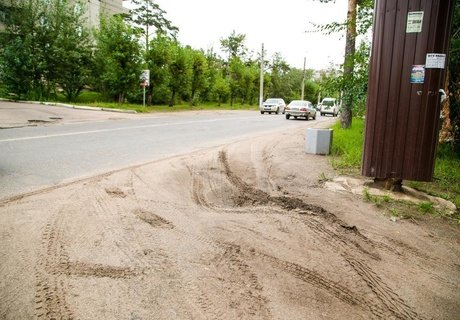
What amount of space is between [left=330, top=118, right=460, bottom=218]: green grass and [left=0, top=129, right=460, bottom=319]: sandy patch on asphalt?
131 cm

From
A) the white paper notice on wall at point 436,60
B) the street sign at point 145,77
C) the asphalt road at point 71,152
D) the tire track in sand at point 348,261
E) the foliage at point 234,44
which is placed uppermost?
the foliage at point 234,44

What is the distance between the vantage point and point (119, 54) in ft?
77.0

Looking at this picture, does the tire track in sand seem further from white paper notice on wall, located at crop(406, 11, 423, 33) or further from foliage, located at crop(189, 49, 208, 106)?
foliage, located at crop(189, 49, 208, 106)

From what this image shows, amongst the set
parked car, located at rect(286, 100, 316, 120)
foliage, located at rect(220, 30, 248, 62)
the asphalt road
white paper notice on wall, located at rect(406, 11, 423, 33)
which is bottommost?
the asphalt road

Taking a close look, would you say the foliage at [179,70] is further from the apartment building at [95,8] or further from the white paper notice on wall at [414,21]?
the white paper notice on wall at [414,21]

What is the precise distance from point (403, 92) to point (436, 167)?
3.29 meters

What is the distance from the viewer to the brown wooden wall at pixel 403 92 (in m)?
4.64

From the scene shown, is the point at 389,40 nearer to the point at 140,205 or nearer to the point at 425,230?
the point at 425,230

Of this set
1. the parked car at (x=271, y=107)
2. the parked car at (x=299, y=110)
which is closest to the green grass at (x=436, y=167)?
the parked car at (x=299, y=110)

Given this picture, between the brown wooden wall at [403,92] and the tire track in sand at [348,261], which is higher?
the brown wooden wall at [403,92]

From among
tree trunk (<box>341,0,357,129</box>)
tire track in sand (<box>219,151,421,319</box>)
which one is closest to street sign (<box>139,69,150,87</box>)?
tree trunk (<box>341,0,357,129</box>)

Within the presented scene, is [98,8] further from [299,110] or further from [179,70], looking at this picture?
[299,110]

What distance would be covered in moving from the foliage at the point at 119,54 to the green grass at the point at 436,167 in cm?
1848

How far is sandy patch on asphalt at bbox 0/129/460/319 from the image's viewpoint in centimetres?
241
